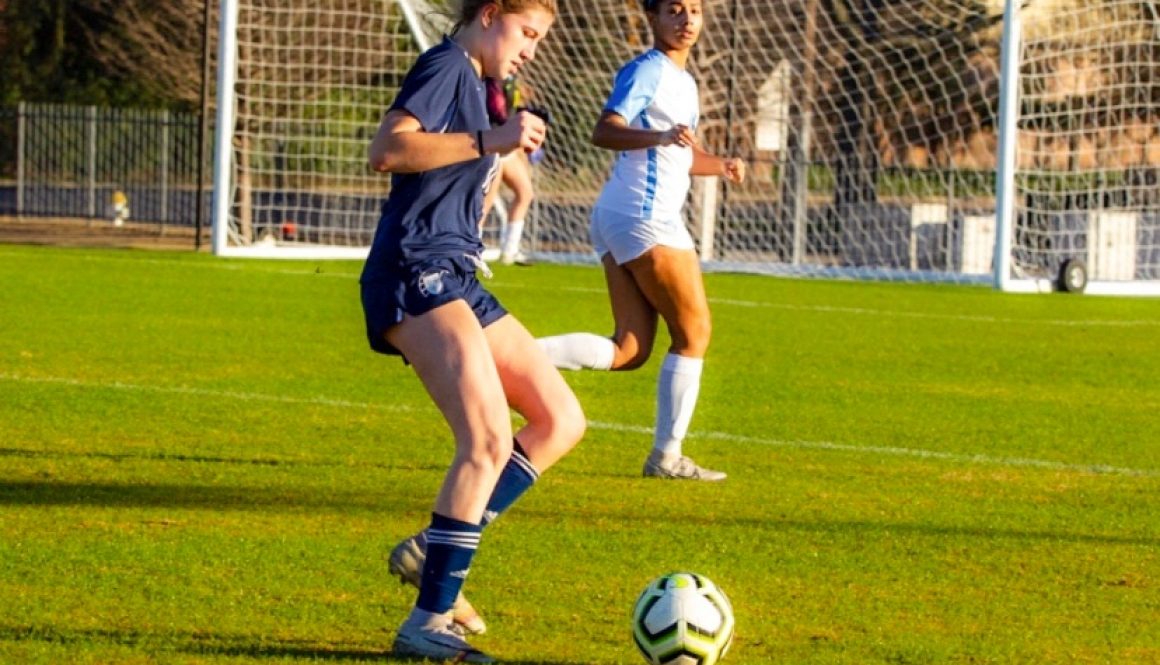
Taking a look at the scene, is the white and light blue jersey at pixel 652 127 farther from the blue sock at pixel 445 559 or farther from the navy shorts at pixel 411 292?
the blue sock at pixel 445 559

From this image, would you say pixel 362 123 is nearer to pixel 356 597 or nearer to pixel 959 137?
pixel 959 137

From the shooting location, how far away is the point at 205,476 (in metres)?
8.45

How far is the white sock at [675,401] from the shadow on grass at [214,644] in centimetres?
345

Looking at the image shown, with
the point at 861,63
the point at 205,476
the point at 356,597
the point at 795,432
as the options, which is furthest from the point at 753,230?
the point at 356,597

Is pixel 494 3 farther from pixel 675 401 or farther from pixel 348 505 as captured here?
pixel 675 401

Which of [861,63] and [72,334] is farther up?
[861,63]

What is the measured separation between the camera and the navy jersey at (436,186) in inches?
213

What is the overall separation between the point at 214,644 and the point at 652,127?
158 inches

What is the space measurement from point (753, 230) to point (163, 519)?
812 inches

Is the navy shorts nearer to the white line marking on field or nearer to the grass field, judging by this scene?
the grass field

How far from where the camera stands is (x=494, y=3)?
550cm

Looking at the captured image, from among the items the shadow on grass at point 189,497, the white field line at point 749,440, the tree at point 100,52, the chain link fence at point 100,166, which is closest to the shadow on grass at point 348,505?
the shadow on grass at point 189,497

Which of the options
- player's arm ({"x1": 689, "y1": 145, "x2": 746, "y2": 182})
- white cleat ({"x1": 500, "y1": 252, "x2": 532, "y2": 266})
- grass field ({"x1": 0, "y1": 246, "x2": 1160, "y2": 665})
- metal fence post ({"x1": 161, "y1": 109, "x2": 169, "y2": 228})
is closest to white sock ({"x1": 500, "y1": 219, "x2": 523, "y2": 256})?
white cleat ({"x1": 500, "y1": 252, "x2": 532, "y2": 266})

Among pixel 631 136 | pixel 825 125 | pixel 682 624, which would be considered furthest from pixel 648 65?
pixel 825 125
